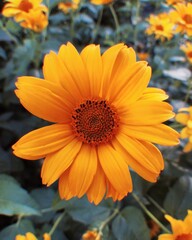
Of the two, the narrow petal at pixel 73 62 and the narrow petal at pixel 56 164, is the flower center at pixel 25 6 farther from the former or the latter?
the narrow petal at pixel 56 164

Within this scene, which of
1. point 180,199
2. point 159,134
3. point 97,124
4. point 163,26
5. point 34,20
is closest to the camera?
point 159,134

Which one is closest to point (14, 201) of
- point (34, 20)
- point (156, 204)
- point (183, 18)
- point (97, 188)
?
point (97, 188)

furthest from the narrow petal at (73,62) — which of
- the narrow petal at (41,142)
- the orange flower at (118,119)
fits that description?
the narrow petal at (41,142)

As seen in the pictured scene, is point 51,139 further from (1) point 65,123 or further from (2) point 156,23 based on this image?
(2) point 156,23

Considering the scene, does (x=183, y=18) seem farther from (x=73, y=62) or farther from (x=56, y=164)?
(x=56, y=164)

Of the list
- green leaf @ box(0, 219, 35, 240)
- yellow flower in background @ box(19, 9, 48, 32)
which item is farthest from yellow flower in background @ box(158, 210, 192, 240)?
Result: yellow flower in background @ box(19, 9, 48, 32)

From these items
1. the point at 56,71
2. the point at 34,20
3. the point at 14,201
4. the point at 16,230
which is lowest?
the point at 16,230

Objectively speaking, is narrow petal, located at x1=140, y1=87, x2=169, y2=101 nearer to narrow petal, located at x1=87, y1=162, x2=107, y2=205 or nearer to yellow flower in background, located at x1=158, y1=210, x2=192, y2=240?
narrow petal, located at x1=87, y1=162, x2=107, y2=205
